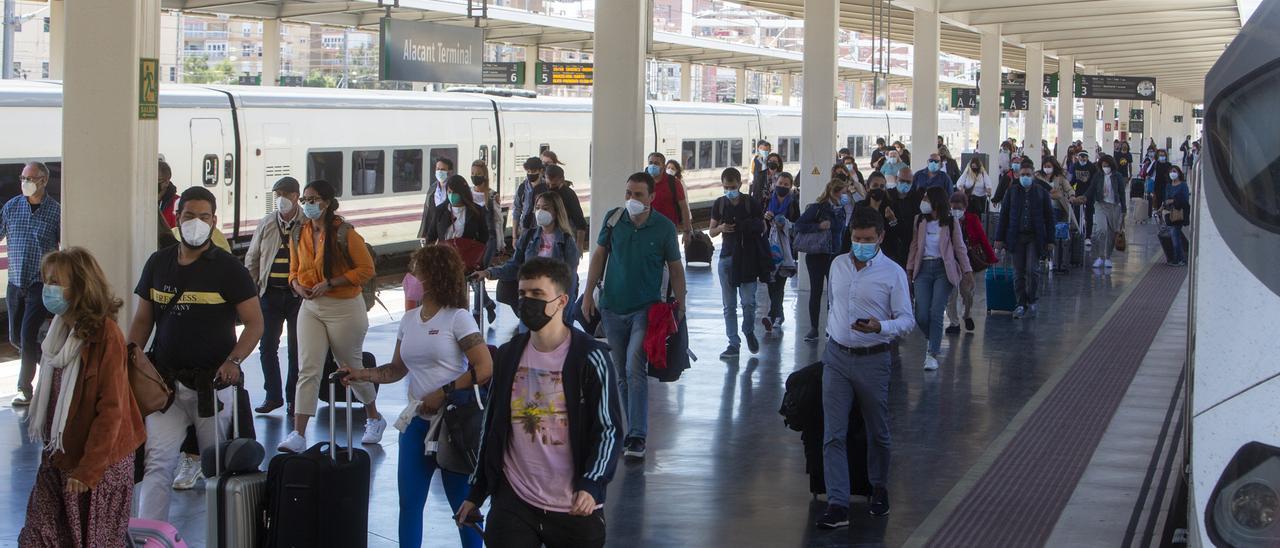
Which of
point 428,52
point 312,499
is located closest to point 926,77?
point 428,52

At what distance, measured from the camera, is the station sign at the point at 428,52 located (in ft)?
57.6

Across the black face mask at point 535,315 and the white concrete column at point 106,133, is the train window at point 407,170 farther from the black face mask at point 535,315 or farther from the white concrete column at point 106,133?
the black face mask at point 535,315

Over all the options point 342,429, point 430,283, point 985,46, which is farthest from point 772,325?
point 985,46

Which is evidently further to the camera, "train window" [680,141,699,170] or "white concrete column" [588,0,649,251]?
"train window" [680,141,699,170]

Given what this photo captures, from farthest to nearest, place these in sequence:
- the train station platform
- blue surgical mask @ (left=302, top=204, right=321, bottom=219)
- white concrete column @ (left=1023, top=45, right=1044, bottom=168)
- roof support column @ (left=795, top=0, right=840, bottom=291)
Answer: white concrete column @ (left=1023, top=45, right=1044, bottom=168)
roof support column @ (left=795, top=0, right=840, bottom=291)
blue surgical mask @ (left=302, top=204, right=321, bottom=219)
the train station platform

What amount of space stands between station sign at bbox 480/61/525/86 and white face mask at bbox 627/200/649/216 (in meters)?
21.7

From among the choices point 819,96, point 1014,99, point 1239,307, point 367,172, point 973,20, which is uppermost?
point 973,20

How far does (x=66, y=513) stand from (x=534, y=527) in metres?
1.93

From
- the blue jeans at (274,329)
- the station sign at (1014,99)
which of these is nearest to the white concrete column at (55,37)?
the blue jeans at (274,329)

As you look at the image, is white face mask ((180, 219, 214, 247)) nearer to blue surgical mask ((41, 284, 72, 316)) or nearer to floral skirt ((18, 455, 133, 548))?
blue surgical mask ((41, 284, 72, 316))

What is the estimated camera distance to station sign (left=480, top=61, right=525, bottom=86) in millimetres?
30328

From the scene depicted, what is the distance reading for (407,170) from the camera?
22391 mm

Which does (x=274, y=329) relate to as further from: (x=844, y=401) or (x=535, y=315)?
(x=535, y=315)

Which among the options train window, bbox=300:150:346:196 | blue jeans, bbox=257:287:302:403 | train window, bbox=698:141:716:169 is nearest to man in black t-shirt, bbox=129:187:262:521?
blue jeans, bbox=257:287:302:403
